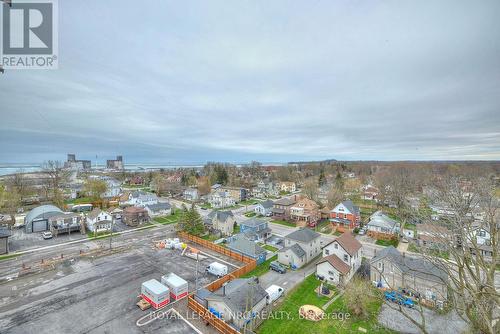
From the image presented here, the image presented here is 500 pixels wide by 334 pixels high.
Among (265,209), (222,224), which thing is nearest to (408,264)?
(222,224)

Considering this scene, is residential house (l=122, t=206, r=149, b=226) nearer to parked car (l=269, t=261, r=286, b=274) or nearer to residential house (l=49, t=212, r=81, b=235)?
residential house (l=49, t=212, r=81, b=235)

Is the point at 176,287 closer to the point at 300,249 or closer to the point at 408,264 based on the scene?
the point at 300,249

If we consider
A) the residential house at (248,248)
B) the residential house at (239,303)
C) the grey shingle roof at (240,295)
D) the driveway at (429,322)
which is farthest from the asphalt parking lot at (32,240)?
the driveway at (429,322)

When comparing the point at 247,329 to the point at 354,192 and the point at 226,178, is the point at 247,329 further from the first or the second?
the point at 226,178

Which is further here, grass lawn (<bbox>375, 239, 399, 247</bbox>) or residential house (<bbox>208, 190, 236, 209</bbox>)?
residential house (<bbox>208, 190, 236, 209</bbox>)

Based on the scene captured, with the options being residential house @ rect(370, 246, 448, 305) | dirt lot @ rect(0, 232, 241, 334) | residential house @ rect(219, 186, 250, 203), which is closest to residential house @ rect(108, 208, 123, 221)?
dirt lot @ rect(0, 232, 241, 334)
